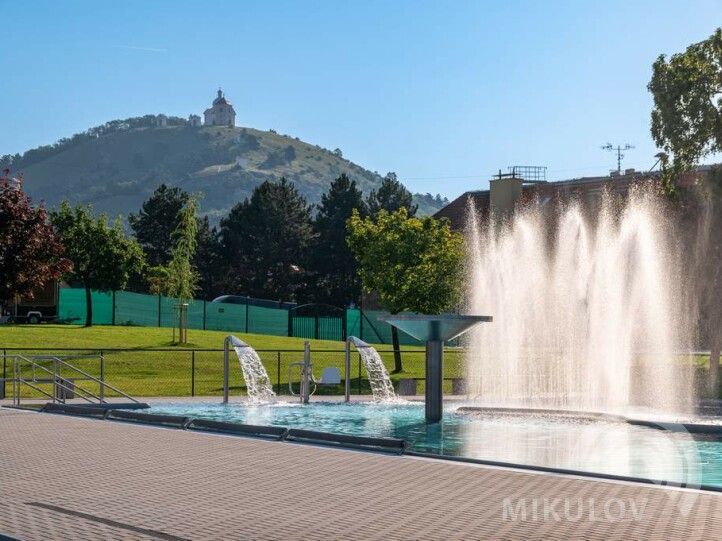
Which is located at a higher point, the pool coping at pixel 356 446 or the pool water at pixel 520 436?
the pool coping at pixel 356 446

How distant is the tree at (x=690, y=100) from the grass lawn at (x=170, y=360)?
471 inches

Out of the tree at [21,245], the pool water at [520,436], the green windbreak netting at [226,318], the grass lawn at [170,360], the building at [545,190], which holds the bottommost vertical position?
the pool water at [520,436]

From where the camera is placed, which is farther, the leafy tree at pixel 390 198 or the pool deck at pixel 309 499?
the leafy tree at pixel 390 198

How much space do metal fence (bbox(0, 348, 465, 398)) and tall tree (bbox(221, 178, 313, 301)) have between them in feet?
152

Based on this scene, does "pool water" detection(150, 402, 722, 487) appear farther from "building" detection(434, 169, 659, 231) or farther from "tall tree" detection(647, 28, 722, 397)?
"building" detection(434, 169, 659, 231)

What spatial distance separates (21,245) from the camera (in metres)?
32.6

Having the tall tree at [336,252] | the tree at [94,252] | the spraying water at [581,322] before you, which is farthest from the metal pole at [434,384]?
the tall tree at [336,252]

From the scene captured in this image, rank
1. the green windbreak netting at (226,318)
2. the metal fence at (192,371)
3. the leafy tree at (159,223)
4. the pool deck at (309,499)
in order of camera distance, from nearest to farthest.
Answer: the pool deck at (309,499) → the metal fence at (192,371) → the green windbreak netting at (226,318) → the leafy tree at (159,223)

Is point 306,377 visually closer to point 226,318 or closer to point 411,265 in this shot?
point 411,265

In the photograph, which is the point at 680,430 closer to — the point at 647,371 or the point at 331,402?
the point at 331,402

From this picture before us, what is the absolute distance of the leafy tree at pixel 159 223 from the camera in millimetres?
97938

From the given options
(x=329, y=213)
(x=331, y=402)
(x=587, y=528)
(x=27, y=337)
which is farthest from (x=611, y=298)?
(x=329, y=213)

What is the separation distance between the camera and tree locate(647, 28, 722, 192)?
36.6 m

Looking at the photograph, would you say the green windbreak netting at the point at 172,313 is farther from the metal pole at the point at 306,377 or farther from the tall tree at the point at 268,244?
the metal pole at the point at 306,377
